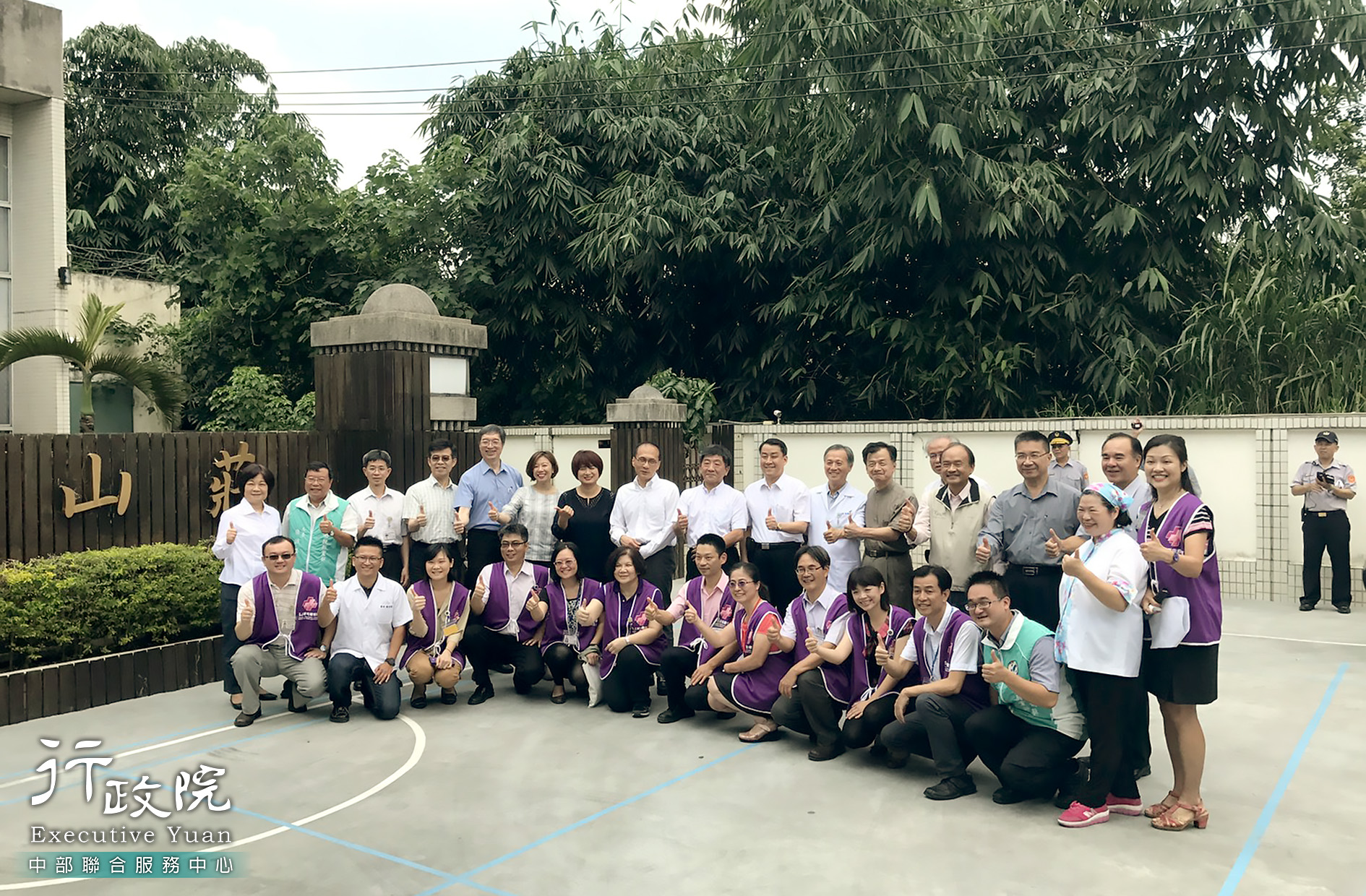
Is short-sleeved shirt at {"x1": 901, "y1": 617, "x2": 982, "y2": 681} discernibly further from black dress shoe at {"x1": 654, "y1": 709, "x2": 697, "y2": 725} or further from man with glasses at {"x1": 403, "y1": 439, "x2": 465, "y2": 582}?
man with glasses at {"x1": 403, "y1": 439, "x2": 465, "y2": 582}

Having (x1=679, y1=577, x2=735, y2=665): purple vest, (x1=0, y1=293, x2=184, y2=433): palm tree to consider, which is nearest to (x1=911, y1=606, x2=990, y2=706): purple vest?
(x1=679, y1=577, x2=735, y2=665): purple vest

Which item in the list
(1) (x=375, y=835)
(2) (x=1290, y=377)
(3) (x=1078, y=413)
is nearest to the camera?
(1) (x=375, y=835)

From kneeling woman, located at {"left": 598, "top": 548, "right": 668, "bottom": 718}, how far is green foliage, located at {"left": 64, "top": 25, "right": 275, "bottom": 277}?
15863 mm

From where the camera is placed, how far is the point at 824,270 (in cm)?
1404

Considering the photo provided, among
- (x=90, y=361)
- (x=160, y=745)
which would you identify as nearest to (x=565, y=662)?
(x=160, y=745)

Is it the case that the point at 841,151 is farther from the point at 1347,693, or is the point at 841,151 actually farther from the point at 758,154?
the point at 1347,693

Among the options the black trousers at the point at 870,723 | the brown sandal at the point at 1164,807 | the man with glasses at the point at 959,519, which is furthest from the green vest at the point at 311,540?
the brown sandal at the point at 1164,807

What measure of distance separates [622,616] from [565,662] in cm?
46

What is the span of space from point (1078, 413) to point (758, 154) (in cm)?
533

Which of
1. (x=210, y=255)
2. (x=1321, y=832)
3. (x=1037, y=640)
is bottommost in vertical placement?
(x=1321, y=832)

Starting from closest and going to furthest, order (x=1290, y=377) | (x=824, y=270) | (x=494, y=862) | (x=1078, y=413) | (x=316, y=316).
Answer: (x=494, y=862), (x=1290, y=377), (x=1078, y=413), (x=824, y=270), (x=316, y=316)

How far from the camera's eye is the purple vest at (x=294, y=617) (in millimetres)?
6258

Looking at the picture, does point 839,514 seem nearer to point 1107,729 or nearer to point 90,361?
point 1107,729

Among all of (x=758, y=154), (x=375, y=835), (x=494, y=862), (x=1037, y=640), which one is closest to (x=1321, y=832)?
(x=1037, y=640)
